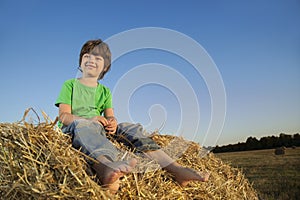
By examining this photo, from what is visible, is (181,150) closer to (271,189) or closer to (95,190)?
(95,190)

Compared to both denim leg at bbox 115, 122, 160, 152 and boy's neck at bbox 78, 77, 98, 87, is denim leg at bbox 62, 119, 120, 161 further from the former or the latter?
boy's neck at bbox 78, 77, 98, 87

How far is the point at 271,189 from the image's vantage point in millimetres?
4781

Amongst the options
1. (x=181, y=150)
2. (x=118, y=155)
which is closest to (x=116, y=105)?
(x=181, y=150)

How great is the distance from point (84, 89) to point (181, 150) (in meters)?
0.98

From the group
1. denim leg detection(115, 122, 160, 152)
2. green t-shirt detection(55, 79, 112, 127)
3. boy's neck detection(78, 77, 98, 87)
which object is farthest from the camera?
boy's neck detection(78, 77, 98, 87)

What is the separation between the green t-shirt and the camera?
2.93 m

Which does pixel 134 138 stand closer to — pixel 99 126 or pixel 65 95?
pixel 99 126

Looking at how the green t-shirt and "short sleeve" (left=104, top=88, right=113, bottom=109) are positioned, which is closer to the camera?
the green t-shirt

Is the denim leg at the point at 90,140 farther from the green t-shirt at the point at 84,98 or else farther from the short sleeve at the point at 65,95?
the short sleeve at the point at 65,95

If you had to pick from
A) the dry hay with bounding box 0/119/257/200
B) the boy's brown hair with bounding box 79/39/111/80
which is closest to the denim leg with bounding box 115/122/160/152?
the dry hay with bounding box 0/119/257/200

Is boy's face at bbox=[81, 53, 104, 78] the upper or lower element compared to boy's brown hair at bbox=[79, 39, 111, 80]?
lower

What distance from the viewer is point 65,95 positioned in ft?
9.78

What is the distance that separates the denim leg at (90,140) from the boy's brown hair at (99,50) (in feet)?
3.45

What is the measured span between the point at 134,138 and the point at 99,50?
1049 mm
